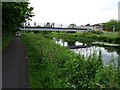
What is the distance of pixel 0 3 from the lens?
2167 centimetres

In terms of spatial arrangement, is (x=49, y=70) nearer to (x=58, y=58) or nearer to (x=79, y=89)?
(x=58, y=58)

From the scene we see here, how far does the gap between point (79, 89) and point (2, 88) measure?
3170 mm

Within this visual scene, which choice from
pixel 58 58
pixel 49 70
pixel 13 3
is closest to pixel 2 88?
pixel 49 70

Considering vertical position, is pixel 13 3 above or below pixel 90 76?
above

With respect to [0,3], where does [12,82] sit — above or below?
below

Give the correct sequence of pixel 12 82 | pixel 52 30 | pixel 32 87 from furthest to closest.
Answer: pixel 52 30, pixel 12 82, pixel 32 87

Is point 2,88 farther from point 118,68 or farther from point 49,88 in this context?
point 118,68

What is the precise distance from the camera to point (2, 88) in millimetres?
10500

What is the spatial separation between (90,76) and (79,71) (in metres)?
0.47

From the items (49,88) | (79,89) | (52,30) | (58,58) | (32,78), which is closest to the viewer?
(79,89)

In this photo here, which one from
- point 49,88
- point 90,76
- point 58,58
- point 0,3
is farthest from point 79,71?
point 0,3

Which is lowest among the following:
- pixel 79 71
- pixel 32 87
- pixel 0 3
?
pixel 32 87

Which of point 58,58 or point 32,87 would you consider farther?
point 58,58

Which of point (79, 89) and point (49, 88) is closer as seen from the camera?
point (79, 89)
